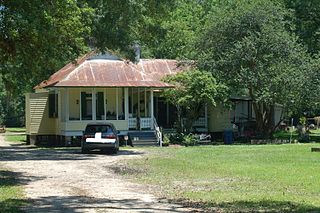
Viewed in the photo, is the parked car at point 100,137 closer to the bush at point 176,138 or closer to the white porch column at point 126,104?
the white porch column at point 126,104

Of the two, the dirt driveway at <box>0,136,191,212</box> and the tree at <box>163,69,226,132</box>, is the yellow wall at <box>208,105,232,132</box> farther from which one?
the dirt driveway at <box>0,136,191,212</box>

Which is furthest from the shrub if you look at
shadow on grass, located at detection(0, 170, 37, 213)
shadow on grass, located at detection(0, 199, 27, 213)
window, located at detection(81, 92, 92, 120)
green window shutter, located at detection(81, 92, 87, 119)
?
shadow on grass, located at detection(0, 199, 27, 213)

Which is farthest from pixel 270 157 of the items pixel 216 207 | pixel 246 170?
pixel 216 207

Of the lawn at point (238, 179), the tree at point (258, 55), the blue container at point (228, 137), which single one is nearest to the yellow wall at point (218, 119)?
the blue container at point (228, 137)

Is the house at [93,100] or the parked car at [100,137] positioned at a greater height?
the house at [93,100]

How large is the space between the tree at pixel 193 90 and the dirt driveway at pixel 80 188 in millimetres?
12495

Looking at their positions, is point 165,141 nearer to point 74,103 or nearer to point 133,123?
point 133,123

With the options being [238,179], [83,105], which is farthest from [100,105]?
[238,179]

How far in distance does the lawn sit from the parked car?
3807 millimetres

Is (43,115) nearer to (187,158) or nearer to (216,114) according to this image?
(216,114)

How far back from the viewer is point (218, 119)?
43.0 m

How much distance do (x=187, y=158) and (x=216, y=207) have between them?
14.0m

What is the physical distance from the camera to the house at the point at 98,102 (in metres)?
37.7

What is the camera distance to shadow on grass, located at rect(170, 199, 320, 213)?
37.5 ft
